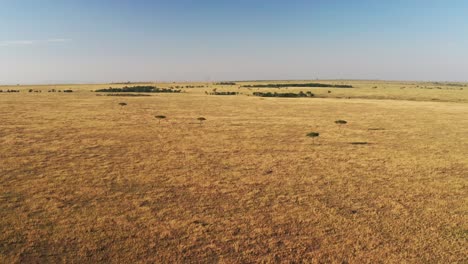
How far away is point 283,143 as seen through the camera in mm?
17734

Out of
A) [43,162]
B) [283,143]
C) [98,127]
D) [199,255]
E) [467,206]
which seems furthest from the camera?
[98,127]

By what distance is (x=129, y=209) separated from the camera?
821 centimetres

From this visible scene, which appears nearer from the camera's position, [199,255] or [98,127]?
[199,255]

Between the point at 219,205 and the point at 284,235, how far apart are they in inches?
90.7

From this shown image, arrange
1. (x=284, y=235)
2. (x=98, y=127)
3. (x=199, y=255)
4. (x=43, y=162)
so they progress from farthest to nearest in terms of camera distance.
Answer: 1. (x=98, y=127)
2. (x=43, y=162)
3. (x=284, y=235)
4. (x=199, y=255)

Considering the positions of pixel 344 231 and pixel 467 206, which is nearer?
pixel 344 231

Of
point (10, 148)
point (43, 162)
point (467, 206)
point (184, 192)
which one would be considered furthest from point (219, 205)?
point (10, 148)

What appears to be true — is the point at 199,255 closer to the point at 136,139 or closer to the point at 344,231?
the point at 344,231

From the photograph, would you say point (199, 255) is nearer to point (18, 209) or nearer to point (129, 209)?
point (129, 209)

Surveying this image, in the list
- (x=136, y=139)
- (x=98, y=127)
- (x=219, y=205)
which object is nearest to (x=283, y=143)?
(x=136, y=139)

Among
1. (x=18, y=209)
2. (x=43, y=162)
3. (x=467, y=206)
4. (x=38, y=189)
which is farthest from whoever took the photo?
(x=43, y=162)

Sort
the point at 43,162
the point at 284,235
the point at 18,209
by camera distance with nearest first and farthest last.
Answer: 1. the point at 284,235
2. the point at 18,209
3. the point at 43,162

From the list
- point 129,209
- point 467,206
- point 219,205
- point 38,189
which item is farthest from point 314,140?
point 38,189

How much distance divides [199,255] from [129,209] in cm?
295
